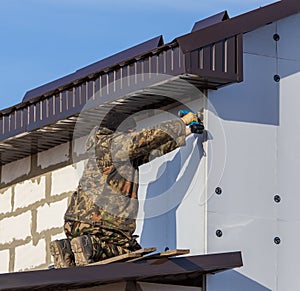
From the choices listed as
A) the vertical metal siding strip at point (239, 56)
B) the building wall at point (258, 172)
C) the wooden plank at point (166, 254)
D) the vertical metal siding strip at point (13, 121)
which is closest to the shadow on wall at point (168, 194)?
the building wall at point (258, 172)

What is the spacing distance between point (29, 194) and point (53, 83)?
1415 mm

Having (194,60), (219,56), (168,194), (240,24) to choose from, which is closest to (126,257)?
(168,194)

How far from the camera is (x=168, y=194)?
492 inches

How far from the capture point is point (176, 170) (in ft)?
40.9

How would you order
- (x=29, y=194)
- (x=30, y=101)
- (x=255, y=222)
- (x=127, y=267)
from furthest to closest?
1. (x=29, y=194)
2. (x=30, y=101)
3. (x=255, y=222)
4. (x=127, y=267)

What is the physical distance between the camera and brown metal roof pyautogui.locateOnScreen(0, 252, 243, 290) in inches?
438

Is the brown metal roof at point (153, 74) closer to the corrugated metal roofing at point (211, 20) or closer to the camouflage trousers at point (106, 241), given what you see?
the corrugated metal roofing at point (211, 20)

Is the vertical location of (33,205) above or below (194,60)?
below

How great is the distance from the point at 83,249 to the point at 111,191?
627mm

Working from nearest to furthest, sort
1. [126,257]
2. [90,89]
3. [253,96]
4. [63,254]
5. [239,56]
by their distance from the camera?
[126,257] → [63,254] → [239,56] → [253,96] → [90,89]

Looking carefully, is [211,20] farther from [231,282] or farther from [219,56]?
[231,282]

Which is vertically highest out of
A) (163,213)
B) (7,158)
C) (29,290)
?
(7,158)

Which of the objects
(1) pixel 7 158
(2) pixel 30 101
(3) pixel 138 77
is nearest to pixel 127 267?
(3) pixel 138 77

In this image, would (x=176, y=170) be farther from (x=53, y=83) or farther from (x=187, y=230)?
(x=53, y=83)
